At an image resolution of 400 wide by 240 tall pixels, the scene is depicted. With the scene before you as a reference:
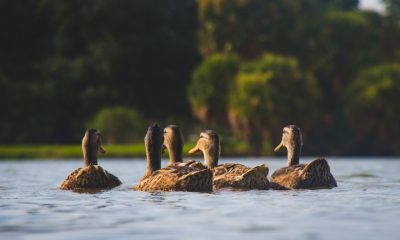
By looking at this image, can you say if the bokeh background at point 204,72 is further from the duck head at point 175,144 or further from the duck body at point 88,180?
the duck body at point 88,180

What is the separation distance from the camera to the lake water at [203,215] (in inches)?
516

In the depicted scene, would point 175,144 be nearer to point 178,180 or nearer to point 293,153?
point 293,153

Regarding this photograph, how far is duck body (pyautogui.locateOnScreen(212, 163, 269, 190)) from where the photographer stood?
20750 mm

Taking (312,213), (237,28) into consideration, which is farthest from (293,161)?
(237,28)

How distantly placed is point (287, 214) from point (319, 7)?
6208 centimetres

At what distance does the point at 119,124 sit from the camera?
205 ft

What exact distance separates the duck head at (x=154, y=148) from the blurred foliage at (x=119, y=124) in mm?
38841

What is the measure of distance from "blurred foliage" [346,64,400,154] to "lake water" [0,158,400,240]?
130 feet

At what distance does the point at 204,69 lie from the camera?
63125mm

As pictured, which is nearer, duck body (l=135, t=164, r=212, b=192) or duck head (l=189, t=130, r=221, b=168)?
duck body (l=135, t=164, r=212, b=192)

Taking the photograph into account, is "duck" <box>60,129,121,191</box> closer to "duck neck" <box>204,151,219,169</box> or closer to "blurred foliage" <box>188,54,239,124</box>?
"duck neck" <box>204,151,219,169</box>

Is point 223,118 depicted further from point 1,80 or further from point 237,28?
point 1,80

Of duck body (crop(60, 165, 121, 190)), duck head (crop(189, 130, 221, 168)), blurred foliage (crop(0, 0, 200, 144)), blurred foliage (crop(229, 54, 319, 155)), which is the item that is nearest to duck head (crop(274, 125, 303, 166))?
duck head (crop(189, 130, 221, 168))

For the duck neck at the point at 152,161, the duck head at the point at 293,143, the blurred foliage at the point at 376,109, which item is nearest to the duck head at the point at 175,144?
the duck neck at the point at 152,161
